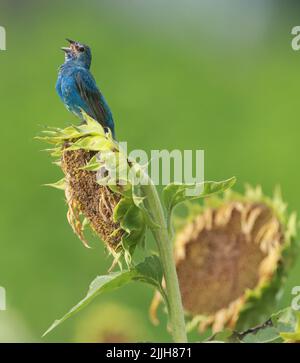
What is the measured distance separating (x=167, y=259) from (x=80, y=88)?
36 centimetres

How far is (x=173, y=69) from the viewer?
5.05 meters

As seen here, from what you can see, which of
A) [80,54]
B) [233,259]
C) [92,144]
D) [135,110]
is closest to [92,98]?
[80,54]

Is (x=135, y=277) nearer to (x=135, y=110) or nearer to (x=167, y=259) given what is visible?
(x=167, y=259)

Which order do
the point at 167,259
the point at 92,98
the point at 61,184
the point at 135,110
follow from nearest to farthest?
the point at 167,259 < the point at 61,184 < the point at 92,98 < the point at 135,110

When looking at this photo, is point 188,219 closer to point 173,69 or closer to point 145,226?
point 145,226

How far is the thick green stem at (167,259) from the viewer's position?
134cm

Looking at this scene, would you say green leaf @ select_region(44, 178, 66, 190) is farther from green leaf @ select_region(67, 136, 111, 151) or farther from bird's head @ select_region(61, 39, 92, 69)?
bird's head @ select_region(61, 39, 92, 69)

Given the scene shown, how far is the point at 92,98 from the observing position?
1.58 meters

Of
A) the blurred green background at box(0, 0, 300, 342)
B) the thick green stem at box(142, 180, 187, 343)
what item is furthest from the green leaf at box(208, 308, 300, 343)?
the blurred green background at box(0, 0, 300, 342)

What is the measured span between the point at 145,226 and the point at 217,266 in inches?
37.1

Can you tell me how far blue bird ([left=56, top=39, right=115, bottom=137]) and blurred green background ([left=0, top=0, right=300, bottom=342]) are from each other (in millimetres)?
1691

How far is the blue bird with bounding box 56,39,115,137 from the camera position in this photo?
1548mm

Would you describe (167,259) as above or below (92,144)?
below
